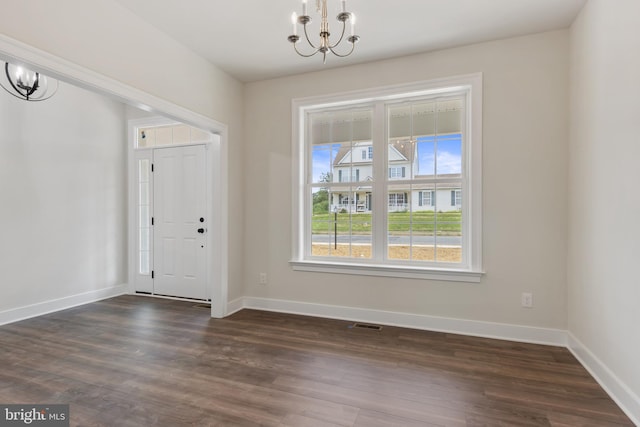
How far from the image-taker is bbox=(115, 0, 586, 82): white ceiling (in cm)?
253

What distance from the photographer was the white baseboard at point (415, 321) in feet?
9.59

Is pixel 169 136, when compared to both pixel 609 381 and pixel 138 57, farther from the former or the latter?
pixel 609 381

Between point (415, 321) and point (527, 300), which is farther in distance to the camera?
point (415, 321)

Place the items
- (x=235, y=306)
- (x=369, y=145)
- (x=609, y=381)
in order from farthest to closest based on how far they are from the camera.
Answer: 1. (x=235, y=306)
2. (x=369, y=145)
3. (x=609, y=381)

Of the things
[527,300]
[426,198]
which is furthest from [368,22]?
[527,300]

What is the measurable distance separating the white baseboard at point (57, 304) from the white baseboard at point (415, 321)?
6.83ft

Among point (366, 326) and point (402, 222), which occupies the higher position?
point (402, 222)

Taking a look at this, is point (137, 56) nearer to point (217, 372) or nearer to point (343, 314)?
point (217, 372)

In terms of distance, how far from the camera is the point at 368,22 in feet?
9.04

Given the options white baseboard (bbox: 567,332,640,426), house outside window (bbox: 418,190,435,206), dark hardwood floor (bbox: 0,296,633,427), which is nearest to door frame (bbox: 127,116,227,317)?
dark hardwood floor (bbox: 0,296,633,427)

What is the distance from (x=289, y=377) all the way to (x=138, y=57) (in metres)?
2.83

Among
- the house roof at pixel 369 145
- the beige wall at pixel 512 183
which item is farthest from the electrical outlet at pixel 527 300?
the house roof at pixel 369 145

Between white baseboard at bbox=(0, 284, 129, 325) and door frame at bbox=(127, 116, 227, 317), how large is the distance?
250 millimetres

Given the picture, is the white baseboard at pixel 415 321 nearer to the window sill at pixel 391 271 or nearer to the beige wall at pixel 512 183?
the beige wall at pixel 512 183
